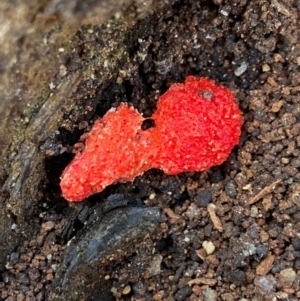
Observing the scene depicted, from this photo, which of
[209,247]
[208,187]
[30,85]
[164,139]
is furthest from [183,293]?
[30,85]

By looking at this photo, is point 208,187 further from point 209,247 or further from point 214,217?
point 209,247

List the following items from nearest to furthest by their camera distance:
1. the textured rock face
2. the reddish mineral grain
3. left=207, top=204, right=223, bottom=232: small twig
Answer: the textured rock face < the reddish mineral grain < left=207, top=204, right=223, bottom=232: small twig

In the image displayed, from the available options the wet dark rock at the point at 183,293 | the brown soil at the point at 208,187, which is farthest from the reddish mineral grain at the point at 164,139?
the wet dark rock at the point at 183,293

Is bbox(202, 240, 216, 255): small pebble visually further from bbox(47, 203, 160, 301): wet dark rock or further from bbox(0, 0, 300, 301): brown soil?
bbox(47, 203, 160, 301): wet dark rock

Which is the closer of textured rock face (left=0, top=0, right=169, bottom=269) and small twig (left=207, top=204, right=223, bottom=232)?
textured rock face (left=0, top=0, right=169, bottom=269)

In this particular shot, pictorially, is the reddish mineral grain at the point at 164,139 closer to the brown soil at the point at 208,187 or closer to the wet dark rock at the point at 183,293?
the brown soil at the point at 208,187

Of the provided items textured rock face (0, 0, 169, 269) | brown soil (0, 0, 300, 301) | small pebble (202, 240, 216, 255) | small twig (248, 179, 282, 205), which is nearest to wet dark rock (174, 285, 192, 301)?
brown soil (0, 0, 300, 301)
